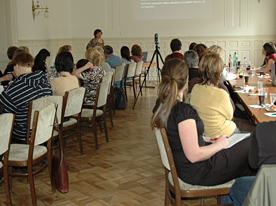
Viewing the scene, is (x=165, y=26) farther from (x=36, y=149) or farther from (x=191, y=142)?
(x=191, y=142)

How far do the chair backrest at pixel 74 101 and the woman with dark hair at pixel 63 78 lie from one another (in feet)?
1.73

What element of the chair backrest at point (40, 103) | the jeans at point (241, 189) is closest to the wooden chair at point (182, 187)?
the jeans at point (241, 189)

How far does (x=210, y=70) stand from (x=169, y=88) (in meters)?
1.09

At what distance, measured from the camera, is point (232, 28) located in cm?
1076

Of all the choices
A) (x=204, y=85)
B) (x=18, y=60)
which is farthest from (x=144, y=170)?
(x=18, y=60)

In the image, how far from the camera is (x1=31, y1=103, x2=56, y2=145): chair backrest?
8.73 feet

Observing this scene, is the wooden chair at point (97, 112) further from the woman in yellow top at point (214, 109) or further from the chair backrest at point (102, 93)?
the woman in yellow top at point (214, 109)

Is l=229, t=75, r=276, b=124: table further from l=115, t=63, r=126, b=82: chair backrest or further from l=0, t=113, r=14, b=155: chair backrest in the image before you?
l=115, t=63, r=126, b=82: chair backrest

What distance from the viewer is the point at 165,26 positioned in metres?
11.0

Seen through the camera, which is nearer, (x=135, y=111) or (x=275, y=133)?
(x=275, y=133)

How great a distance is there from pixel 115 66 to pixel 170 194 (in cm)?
471

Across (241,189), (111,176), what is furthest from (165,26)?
(241,189)

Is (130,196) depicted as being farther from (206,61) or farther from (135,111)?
(135,111)

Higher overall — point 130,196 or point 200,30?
point 200,30
